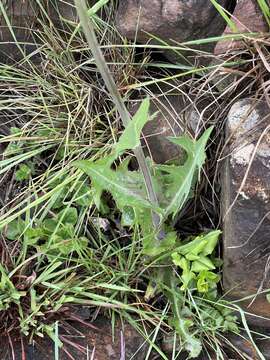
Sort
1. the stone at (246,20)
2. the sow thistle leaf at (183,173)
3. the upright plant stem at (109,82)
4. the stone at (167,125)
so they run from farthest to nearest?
1. the stone at (167,125)
2. the stone at (246,20)
3. the sow thistle leaf at (183,173)
4. the upright plant stem at (109,82)

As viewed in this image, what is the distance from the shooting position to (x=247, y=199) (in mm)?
1247

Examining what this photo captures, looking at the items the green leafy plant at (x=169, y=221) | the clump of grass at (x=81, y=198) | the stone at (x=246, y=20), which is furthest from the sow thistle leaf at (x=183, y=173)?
the stone at (x=246, y=20)

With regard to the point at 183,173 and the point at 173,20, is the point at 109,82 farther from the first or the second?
the point at 173,20

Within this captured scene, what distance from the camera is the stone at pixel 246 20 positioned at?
1.31m

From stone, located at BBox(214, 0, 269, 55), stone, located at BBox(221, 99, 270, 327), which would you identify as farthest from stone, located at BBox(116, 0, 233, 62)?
stone, located at BBox(221, 99, 270, 327)

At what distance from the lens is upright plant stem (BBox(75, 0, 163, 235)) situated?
0.79m

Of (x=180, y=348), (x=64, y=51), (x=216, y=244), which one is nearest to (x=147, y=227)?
(x=216, y=244)

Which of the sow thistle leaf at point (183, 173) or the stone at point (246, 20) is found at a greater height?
the stone at point (246, 20)

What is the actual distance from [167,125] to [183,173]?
0.86 feet

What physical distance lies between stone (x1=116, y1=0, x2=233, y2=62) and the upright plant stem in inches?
14.9

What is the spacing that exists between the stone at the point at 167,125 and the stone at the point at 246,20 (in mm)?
187

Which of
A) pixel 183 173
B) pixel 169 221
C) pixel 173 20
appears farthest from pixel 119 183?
pixel 173 20

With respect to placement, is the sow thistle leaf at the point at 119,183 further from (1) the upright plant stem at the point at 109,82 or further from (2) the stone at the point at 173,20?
(2) the stone at the point at 173,20

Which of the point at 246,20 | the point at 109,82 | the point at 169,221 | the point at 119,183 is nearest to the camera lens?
the point at 109,82
